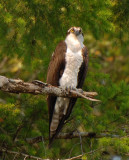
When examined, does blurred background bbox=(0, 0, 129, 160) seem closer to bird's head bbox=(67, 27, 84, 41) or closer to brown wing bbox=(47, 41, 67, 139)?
bird's head bbox=(67, 27, 84, 41)

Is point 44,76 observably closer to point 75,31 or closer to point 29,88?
point 75,31

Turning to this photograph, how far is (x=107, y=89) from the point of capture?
5.21m

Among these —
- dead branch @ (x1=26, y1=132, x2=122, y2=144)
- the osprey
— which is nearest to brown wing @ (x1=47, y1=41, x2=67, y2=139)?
the osprey

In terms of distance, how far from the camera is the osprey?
191 inches

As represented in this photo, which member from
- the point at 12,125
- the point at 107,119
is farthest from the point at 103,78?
the point at 12,125

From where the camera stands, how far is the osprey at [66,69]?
4848 mm

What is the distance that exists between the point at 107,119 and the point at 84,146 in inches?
19.6

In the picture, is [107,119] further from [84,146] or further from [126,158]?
[126,158]

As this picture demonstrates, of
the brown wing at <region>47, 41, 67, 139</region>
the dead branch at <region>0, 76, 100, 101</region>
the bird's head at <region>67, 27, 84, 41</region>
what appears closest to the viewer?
the dead branch at <region>0, 76, 100, 101</region>

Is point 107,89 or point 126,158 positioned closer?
point 126,158

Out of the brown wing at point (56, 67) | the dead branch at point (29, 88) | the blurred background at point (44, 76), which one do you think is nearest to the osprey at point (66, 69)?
the brown wing at point (56, 67)

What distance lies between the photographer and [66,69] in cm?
486

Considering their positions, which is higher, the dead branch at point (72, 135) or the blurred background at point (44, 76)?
the blurred background at point (44, 76)

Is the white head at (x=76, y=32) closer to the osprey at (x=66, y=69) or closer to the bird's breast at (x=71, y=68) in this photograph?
the osprey at (x=66, y=69)
